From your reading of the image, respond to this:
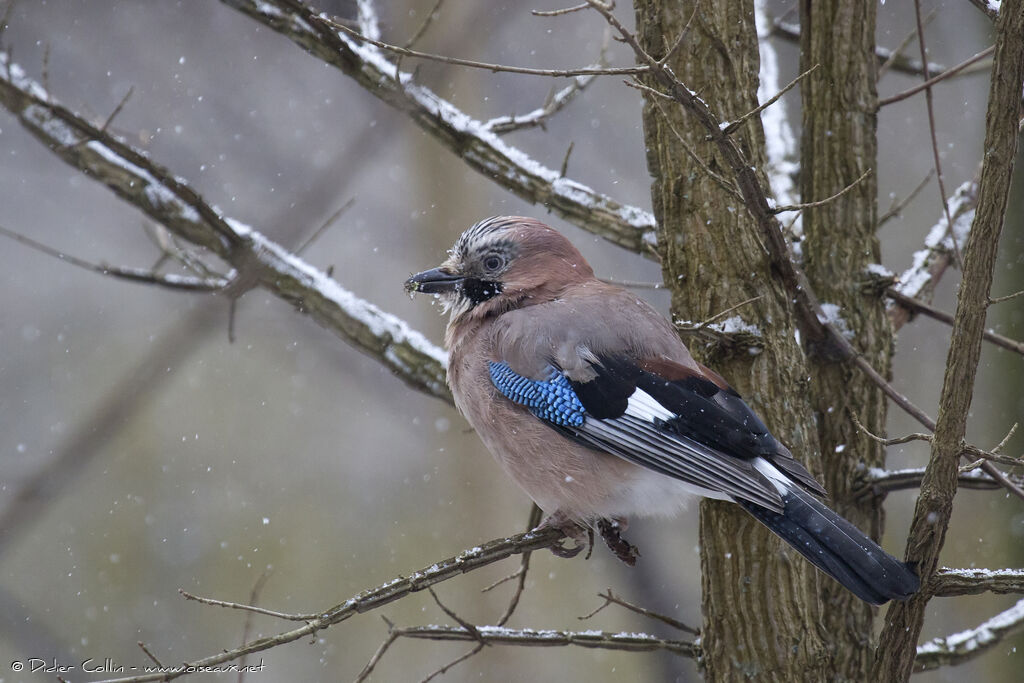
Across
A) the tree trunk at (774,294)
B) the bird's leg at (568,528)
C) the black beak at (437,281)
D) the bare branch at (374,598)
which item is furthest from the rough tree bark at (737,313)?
the black beak at (437,281)

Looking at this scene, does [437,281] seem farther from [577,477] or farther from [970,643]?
[970,643]

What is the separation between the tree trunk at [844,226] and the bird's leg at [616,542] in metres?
0.75

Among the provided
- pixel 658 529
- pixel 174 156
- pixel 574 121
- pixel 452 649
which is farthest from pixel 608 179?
pixel 452 649

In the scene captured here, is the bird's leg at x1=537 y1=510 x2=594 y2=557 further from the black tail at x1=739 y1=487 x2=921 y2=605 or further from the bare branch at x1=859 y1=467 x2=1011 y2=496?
the bare branch at x1=859 y1=467 x2=1011 y2=496

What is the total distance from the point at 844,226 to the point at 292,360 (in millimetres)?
5996

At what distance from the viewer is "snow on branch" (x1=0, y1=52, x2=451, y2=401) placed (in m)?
3.89

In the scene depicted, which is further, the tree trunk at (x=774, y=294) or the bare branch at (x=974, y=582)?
the tree trunk at (x=774, y=294)

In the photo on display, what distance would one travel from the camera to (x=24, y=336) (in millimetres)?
8055

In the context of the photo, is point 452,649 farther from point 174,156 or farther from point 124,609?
point 174,156

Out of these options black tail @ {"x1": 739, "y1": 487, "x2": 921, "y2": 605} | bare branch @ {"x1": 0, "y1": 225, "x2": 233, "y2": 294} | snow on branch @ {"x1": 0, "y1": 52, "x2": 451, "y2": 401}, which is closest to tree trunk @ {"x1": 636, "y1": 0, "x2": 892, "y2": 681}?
black tail @ {"x1": 739, "y1": 487, "x2": 921, "y2": 605}

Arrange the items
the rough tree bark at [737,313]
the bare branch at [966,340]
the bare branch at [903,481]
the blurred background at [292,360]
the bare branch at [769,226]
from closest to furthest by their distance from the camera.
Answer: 1. the bare branch at [966,340]
2. the bare branch at [769,226]
3. the rough tree bark at [737,313]
4. the bare branch at [903,481]
5. the blurred background at [292,360]

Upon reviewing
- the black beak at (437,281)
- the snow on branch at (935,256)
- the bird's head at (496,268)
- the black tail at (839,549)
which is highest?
the snow on branch at (935,256)

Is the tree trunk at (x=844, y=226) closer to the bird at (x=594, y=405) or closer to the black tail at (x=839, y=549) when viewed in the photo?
the bird at (x=594, y=405)

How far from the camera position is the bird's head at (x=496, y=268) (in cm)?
357
